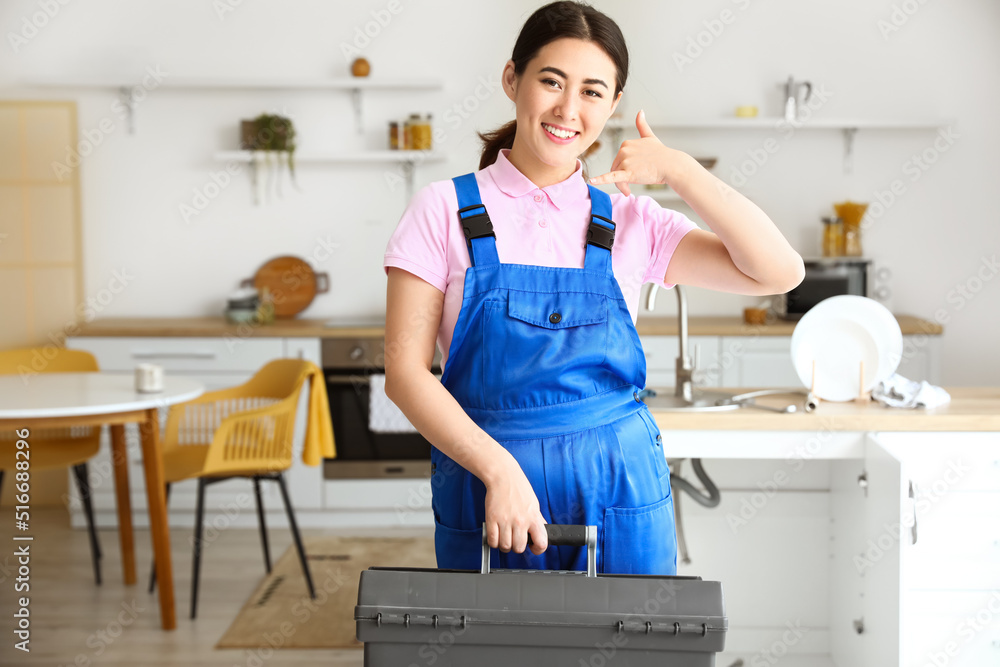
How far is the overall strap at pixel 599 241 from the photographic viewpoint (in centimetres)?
126

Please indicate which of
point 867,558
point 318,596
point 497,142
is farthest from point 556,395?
point 318,596

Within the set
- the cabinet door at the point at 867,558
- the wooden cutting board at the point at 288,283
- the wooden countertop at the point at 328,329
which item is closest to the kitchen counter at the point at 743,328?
the wooden countertop at the point at 328,329

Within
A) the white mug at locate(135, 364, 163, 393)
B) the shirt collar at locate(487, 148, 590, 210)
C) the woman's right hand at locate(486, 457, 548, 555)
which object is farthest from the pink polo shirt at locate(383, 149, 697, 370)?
the white mug at locate(135, 364, 163, 393)

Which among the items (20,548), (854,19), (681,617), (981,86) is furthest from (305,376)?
(981,86)

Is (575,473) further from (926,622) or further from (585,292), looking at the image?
(926,622)

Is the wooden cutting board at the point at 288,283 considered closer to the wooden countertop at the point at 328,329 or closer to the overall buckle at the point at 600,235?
the wooden countertop at the point at 328,329

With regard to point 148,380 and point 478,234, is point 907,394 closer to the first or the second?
point 478,234

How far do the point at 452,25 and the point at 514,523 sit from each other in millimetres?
3769

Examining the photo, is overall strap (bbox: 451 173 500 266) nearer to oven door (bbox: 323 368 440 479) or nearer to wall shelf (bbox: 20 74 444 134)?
oven door (bbox: 323 368 440 479)

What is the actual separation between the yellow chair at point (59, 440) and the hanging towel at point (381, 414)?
1.13m

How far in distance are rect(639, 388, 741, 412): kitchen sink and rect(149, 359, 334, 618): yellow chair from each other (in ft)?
4.31

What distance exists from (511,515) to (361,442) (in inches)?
120

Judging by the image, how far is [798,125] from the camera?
4.34m

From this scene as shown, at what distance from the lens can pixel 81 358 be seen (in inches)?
147
